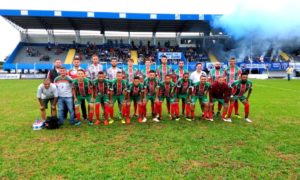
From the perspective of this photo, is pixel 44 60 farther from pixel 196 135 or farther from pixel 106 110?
pixel 196 135

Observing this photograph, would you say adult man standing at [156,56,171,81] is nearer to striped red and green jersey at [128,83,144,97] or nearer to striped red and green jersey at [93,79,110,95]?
striped red and green jersey at [128,83,144,97]

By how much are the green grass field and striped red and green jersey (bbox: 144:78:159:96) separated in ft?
3.10

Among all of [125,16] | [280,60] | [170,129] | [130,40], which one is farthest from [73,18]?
[170,129]

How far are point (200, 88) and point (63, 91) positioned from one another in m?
3.99

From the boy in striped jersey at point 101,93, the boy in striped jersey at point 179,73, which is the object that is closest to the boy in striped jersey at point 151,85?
the boy in striped jersey at point 179,73

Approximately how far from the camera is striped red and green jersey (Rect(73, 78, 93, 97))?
24.0 feet

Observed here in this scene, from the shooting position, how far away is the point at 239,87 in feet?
26.0

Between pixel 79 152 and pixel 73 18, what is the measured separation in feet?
108

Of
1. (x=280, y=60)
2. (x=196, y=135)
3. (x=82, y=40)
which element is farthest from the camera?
(x=82, y=40)

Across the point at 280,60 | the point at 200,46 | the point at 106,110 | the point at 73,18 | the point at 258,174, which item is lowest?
the point at 258,174

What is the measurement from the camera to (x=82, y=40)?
41.8 m

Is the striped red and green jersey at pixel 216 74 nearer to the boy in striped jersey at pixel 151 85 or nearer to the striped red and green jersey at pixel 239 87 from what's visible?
the striped red and green jersey at pixel 239 87

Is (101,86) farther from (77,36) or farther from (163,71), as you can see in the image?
(77,36)

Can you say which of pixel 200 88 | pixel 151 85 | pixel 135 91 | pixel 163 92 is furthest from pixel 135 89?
pixel 200 88
